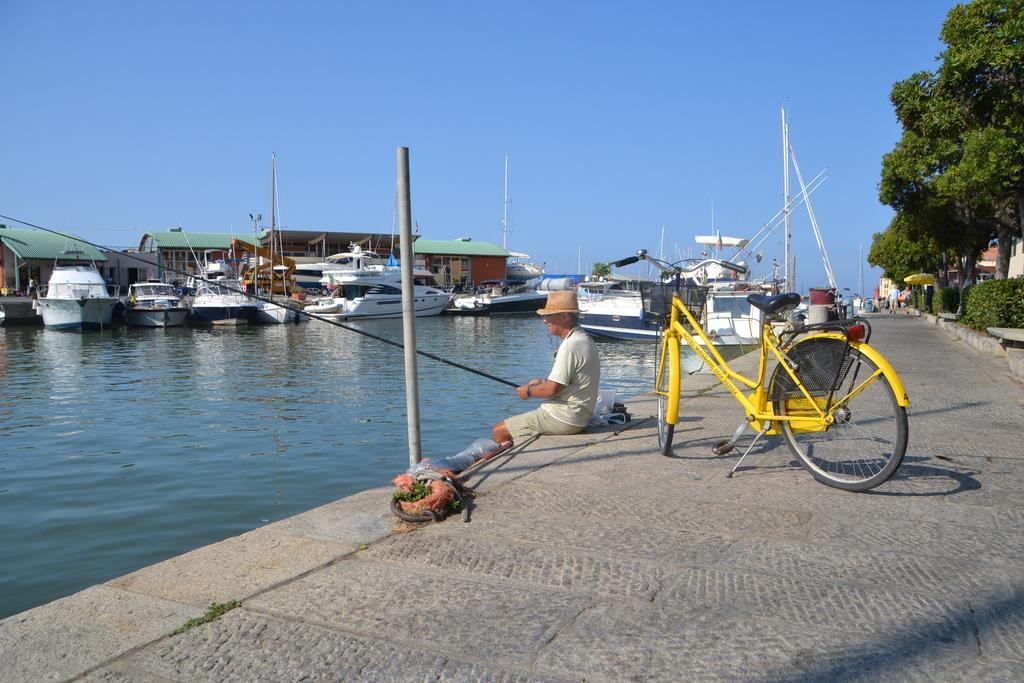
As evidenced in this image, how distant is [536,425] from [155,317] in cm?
4333

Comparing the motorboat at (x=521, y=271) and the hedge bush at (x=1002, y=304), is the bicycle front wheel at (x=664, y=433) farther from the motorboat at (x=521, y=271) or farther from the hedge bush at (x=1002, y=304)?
the motorboat at (x=521, y=271)

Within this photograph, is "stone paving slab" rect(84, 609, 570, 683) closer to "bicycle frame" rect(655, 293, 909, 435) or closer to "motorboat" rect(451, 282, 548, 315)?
"bicycle frame" rect(655, 293, 909, 435)

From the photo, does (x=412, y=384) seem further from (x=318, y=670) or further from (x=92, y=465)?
(x=92, y=465)

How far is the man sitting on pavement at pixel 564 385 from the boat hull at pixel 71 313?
1669 inches

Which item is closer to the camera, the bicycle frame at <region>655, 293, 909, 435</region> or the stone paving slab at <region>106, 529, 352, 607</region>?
the stone paving slab at <region>106, 529, 352, 607</region>

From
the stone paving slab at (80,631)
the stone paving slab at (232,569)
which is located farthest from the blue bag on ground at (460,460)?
the stone paving slab at (80,631)

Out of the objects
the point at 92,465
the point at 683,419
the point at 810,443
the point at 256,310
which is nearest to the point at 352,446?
the point at 92,465

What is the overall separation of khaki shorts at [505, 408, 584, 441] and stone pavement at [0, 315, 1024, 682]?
1.24 meters

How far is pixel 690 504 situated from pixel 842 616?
1610mm

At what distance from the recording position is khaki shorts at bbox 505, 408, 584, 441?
21.7 feet

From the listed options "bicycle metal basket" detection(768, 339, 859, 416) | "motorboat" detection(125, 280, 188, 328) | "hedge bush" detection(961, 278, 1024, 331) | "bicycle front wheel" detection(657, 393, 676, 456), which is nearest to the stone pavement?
"bicycle metal basket" detection(768, 339, 859, 416)

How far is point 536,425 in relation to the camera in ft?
22.0

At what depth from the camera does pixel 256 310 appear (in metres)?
49.3

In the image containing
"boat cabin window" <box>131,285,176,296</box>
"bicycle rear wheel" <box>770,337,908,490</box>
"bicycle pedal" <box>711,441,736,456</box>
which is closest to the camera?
"bicycle rear wheel" <box>770,337,908,490</box>
